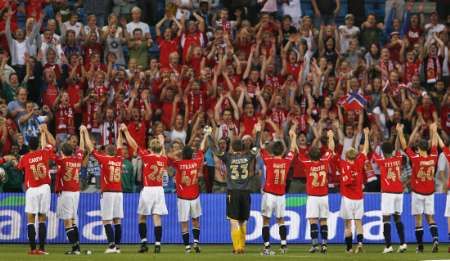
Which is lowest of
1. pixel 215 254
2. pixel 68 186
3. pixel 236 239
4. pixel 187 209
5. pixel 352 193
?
pixel 215 254

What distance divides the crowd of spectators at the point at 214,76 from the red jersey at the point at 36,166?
3.18 meters

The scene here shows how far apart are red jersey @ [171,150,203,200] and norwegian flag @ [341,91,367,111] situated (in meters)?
6.85

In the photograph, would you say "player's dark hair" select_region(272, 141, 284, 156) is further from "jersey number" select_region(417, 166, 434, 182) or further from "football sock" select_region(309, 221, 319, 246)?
"jersey number" select_region(417, 166, 434, 182)

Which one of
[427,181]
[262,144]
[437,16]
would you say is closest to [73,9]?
[262,144]

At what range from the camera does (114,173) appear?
28.3m

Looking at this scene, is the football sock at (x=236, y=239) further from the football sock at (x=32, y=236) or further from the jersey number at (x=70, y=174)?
the football sock at (x=32, y=236)

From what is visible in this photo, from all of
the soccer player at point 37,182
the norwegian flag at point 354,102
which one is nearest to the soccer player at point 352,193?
the norwegian flag at point 354,102

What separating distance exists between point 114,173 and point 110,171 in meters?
0.12

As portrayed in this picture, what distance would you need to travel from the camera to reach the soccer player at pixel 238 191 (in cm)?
2759

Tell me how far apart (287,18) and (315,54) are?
1420 millimetres

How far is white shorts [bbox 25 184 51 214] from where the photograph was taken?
90.1 feet

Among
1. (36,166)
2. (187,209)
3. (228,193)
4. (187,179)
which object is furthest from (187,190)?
(36,166)

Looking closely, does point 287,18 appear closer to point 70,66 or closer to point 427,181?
point 70,66

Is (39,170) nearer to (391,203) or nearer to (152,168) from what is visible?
(152,168)
